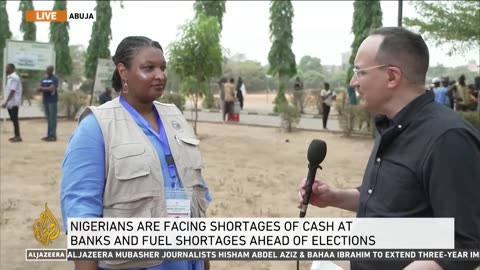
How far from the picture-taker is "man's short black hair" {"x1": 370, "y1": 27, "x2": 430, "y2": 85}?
6.50 feet

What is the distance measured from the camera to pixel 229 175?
→ 10.2 meters

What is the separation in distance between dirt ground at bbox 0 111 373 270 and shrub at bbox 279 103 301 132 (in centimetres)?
35

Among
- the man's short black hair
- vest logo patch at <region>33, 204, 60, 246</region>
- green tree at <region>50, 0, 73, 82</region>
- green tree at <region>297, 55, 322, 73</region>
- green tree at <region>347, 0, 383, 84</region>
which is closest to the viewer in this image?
the man's short black hair

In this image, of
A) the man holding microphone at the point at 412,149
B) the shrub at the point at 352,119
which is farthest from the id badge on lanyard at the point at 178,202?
the shrub at the point at 352,119

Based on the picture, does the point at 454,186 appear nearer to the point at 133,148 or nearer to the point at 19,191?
the point at 133,148

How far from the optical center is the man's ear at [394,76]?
6.50 ft

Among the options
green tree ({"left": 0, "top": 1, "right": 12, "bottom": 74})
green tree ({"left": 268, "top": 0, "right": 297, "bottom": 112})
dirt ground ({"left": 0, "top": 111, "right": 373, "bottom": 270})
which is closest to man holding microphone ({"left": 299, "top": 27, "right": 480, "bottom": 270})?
dirt ground ({"left": 0, "top": 111, "right": 373, "bottom": 270})

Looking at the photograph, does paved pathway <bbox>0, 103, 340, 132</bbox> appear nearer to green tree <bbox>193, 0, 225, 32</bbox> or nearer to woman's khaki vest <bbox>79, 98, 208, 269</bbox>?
green tree <bbox>193, 0, 225, 32</bbox>

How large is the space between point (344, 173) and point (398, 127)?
876cm

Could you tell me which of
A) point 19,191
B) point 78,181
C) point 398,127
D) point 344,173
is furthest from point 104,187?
point 344,173

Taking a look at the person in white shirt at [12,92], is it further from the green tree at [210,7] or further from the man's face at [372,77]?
the green tree at [210,7]

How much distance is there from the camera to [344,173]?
10.6m

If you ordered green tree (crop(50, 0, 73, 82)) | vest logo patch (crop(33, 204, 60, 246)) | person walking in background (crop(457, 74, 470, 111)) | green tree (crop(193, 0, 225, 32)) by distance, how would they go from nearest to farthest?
vest logo patch (crop(33, 204, 60, 246)) → person walking in background (crop(457, 74, 470, 111)) → green tree (crop(193, 0, 225, 32)) → green tree (crop(50, 0, 73, 82))

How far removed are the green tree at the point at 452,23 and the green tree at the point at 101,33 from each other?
1300 centimetres
